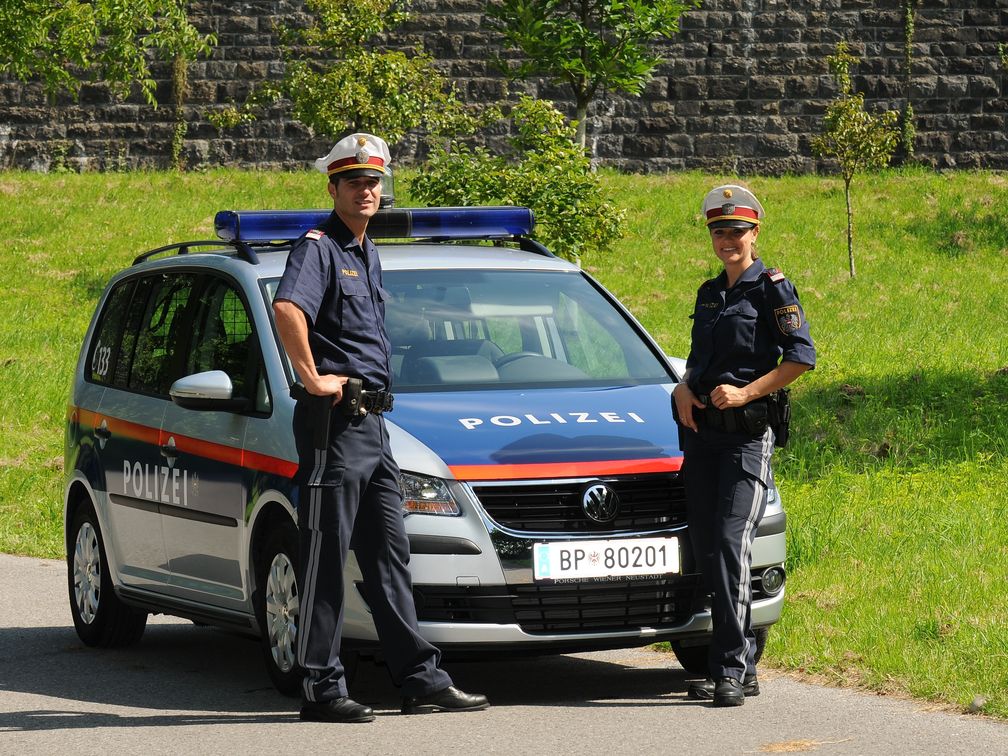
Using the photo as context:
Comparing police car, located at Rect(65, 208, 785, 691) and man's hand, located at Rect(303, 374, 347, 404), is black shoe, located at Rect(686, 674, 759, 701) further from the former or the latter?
man's hand, located at Rect(303, 374, 347, 404)

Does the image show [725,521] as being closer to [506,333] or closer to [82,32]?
[506,333]

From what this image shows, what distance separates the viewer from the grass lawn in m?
8.00

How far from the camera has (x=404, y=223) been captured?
812 cm

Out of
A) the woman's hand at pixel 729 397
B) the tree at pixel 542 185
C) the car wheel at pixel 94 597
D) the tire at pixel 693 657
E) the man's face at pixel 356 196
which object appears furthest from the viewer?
the tree at pixel 542 185

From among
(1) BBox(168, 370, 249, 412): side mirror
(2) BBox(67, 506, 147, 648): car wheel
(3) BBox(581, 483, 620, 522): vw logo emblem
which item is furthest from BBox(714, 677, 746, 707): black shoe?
(2) BBox(67, 506, 147, 648): car wheel

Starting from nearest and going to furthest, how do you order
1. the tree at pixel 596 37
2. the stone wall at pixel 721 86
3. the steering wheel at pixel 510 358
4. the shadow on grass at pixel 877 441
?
the steering wheel at pixel 510 358
the shadow on grass at pixel 877 441
the tree at pixel 596 37
the stone wall at pixel 721 86

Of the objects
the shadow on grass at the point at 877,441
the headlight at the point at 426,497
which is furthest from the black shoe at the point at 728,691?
the shadow on grass at the point at 877,441

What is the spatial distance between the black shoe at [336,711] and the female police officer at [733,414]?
1.31m

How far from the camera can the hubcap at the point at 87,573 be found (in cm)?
838

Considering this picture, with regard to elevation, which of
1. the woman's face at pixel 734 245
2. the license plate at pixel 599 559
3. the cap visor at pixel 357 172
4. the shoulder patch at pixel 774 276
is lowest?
the license plate at pixel 599 559

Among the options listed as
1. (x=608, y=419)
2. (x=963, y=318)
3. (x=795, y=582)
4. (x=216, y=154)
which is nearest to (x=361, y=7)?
(x=216, y=154)

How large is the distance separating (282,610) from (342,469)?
81 cm

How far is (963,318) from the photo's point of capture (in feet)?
61.0

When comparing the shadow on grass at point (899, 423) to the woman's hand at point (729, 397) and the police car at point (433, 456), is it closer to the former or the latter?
the police car at point (433, 456)
